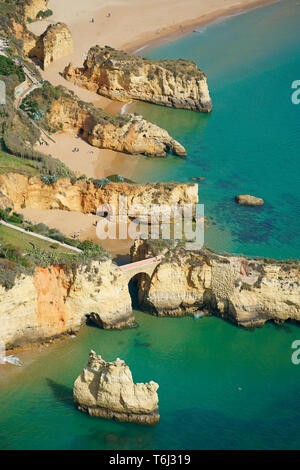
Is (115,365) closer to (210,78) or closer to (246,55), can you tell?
(210,78)

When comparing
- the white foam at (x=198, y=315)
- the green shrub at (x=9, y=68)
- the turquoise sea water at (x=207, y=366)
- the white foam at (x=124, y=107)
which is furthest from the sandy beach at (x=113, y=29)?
the white foam at (x=198, y=315)

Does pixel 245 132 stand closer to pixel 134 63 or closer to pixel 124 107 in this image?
pixel 124 107

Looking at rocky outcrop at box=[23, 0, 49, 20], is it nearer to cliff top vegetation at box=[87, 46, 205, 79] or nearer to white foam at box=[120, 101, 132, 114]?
cliff top vegetation at box=[87, 46, 205, 79]

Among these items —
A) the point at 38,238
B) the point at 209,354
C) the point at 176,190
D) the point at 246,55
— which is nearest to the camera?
the point at 209,354

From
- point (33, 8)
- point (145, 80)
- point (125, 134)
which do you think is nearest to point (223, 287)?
point (125, 134)

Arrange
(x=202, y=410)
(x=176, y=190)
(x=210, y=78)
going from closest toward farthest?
(x=202, y=410) → (x=176, y=190) → (x=210, y=78)
